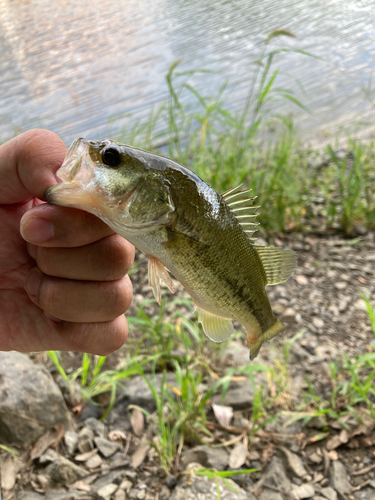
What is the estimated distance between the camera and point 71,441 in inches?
78.7

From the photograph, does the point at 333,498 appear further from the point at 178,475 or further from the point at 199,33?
the point at 199,33

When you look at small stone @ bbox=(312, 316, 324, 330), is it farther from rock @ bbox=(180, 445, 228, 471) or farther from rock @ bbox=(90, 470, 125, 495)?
rock @ bbox=(90, 470, 125, 495)

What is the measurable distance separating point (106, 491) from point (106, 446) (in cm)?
26

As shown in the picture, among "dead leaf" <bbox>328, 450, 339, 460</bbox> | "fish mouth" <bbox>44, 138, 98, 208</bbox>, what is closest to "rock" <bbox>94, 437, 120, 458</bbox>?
"dead leaf" <bbox>328, 450, 339, 460</bbox>

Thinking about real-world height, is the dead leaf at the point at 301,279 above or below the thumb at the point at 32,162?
below

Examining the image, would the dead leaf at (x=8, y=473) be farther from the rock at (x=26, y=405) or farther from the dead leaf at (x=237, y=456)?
the dead leaf at (x=237, y=456)

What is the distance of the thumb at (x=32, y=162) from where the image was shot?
1074mm

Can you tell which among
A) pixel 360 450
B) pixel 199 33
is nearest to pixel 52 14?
pixel 199 33

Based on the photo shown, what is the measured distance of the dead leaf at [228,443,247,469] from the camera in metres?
1.93

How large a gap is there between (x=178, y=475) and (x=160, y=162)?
1.64 meters

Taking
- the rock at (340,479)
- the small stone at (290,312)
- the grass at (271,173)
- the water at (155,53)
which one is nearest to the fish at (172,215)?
the rock at (340,479)

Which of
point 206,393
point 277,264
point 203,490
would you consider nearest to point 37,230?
point 277,264

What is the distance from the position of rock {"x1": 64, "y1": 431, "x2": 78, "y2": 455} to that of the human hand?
2.63 ft

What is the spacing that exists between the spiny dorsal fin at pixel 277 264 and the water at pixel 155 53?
3.54 m
